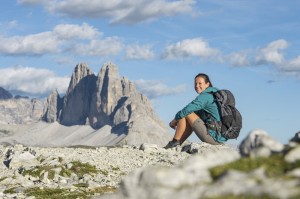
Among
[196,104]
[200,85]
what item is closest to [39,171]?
[196,104]

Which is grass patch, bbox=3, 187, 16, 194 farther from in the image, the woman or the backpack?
the backpack

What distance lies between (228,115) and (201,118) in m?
1.60

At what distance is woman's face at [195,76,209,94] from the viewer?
2633 centimetres

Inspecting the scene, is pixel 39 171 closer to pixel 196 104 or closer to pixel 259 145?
pixel 196 104

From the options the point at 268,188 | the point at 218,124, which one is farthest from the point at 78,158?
the point at 268,188

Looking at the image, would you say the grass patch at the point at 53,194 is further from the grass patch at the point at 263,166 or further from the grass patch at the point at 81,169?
the grass patch at the point at 263,166

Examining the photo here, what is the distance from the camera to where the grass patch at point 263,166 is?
31.0ft

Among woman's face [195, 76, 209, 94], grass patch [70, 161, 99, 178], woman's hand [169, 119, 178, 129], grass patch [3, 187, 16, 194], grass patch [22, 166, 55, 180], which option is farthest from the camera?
grass patch [70, 161, 99, 178]

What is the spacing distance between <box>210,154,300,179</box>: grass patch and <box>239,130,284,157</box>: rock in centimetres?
34

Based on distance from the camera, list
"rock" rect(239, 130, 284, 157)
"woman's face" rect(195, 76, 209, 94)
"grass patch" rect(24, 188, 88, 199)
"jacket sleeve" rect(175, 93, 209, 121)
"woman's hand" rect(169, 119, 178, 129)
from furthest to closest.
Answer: "woman's hand" rect(169, 119, 178, 129)
"woman's face" rect(195, 76, 209, 94)
"jacket sleeve" rect(175, 93, 209, 121)
"grass patch" rect(24, 188, 88, 199)
"rock" rect(239, 130, 284, 157)

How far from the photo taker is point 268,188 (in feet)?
27.2

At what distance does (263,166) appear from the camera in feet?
31.4

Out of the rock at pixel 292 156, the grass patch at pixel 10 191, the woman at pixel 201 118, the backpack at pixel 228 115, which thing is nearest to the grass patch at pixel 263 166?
the rock at pixel 292 156

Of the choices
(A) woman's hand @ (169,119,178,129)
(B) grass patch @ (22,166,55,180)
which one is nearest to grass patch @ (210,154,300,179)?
(A) woman's hand @ (169,119,178,129)
